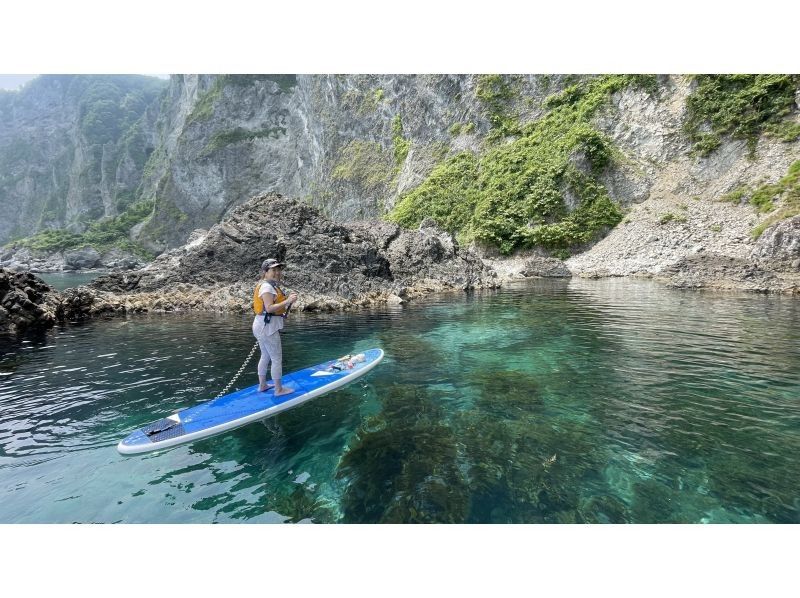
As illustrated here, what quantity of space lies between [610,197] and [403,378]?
4653 centimetres

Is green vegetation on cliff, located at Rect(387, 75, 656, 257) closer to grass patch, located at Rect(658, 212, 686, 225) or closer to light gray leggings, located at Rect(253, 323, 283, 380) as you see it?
grass patch, located at Rect(658, 212, 686, 225)

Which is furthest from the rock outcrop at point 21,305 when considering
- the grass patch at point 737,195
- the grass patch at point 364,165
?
the grass patch at point 364,165

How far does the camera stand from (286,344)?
16.0m

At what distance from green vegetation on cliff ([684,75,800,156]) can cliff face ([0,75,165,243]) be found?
174 meters

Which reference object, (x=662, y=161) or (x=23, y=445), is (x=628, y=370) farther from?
(x=662, y=161)

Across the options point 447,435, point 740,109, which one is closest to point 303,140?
point 740,109

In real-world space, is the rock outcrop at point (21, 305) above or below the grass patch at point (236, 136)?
below

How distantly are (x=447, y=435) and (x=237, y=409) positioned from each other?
4548 millimetres

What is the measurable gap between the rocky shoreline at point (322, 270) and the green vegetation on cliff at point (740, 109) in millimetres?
8693

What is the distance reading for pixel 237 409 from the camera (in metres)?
8.71

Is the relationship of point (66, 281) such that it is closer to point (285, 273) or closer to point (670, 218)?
point (285, 273)

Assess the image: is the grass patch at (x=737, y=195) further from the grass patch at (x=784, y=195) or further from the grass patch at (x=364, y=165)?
the grass patch at (x=364, y=165)

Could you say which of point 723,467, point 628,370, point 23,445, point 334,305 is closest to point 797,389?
point 628,370

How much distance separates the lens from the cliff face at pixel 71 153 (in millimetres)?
158625
